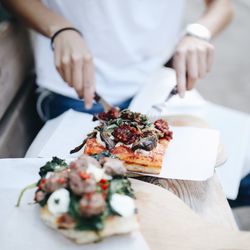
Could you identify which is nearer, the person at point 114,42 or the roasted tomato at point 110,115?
the roasted tomato at point 110,115

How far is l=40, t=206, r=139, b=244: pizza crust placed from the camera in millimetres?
725

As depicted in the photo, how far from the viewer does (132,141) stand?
3.16 feet

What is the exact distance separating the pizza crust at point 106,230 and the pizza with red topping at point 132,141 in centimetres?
19

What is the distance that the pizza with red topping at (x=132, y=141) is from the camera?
931 millimetres

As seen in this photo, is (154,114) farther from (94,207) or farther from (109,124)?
(94,207)

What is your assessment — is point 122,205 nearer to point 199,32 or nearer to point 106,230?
point 106,230

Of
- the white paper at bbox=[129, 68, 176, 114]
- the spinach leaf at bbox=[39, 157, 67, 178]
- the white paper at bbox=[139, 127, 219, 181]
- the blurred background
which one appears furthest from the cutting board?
the blurred background

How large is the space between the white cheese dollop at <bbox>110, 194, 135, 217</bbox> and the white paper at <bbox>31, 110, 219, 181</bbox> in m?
0.18

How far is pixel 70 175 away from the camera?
2.44ft

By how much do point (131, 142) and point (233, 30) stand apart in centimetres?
305

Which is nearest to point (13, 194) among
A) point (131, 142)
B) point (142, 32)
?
point (131, 142)

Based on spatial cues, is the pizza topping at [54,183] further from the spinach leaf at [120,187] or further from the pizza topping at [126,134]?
the pizza topping at [126,134]

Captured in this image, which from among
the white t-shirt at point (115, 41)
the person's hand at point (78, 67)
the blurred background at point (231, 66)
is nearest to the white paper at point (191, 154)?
the person's hand at point (78, 67)

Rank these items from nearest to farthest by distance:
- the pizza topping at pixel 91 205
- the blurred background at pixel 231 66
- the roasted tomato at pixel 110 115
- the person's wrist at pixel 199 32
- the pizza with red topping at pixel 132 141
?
the pizza topping at pixel 91 205 < the pizza with red topping at pixel 132 141 < the roasted tomato at pixel 110 115 < the person's wrist at pixel 199 32 < the blurred background at pixel 231 66
